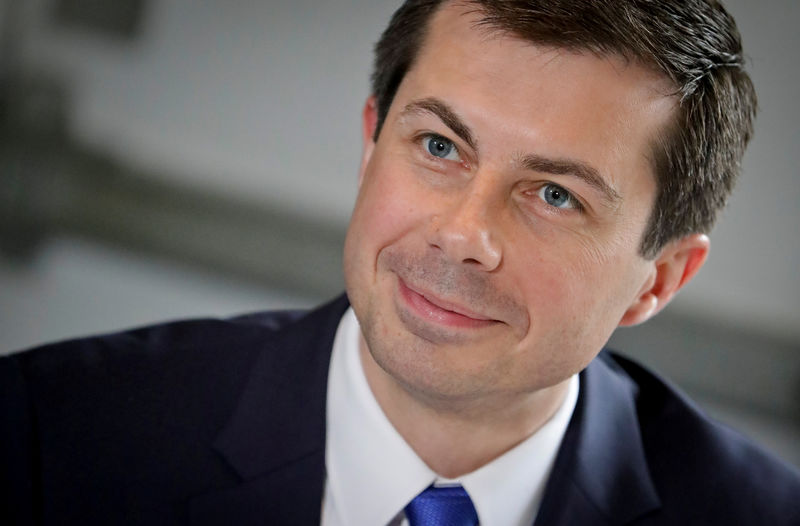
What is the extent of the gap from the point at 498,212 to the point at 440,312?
171 millimetres

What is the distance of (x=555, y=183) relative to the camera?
1653 millimetres

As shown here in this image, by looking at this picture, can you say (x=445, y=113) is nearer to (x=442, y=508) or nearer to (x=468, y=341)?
(x=468, y=341)

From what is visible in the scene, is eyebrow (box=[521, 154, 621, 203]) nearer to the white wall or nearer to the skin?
the skin

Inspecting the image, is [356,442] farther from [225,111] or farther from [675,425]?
[225,111]

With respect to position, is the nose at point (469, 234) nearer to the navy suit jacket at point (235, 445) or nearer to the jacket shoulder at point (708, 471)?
the navy suit jacket at point (235, 445)

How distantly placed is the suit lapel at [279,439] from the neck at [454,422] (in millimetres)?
104

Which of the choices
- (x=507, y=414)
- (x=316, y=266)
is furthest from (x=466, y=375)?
(x=316, y=266)

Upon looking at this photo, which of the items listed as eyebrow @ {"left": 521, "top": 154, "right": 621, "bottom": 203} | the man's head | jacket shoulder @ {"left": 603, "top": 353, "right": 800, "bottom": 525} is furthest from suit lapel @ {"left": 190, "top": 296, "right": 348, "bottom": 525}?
jacket shoulder @ {"left": 603, "top": 353, "right": 800, "bottom": 525}

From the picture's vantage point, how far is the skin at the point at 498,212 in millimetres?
1611

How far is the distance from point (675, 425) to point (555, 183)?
2.12ft

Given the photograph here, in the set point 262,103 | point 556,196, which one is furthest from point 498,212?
point 262,103

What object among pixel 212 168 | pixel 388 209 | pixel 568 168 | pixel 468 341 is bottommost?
pixel 212 168

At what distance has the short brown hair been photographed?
1.63 metres

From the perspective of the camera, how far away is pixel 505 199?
1.64m
